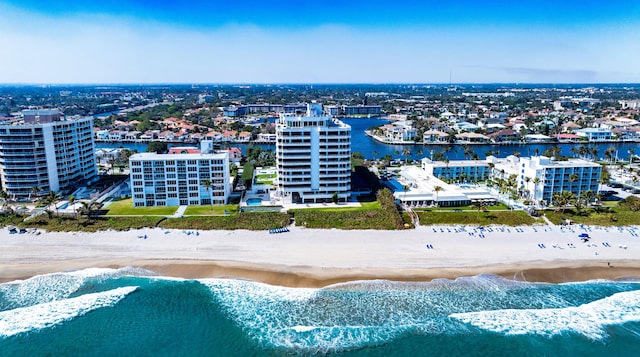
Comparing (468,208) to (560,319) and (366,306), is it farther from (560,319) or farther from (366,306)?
(366,306)

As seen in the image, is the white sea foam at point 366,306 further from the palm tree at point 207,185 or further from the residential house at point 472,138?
the residential house at point 472,138

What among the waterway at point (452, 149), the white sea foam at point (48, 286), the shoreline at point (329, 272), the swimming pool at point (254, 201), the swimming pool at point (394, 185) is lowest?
the white sea foam at point (48, 286)

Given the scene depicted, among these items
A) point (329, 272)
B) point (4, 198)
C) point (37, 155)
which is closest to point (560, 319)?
point (329, 272)

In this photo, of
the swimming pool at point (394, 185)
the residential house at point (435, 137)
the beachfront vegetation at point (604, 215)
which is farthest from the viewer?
the residential house at point (435, 137)

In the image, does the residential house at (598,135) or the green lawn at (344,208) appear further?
the residential house at (598,135)

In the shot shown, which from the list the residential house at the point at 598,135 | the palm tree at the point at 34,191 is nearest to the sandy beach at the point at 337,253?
the palm tree at the point at 34,191

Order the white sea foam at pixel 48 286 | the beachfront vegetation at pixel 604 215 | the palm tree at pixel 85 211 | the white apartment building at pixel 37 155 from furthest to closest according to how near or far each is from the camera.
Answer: the white apartment building at pixel 37 155
the palm tree at pixel 85 211
the beachfront vegetation at pixel 604 215
the white sea foam at pixel 48 286

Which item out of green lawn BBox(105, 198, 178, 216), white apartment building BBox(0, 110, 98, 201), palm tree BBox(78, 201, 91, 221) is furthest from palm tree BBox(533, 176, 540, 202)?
white apartment building BBox(0, 110, 98, 201)
